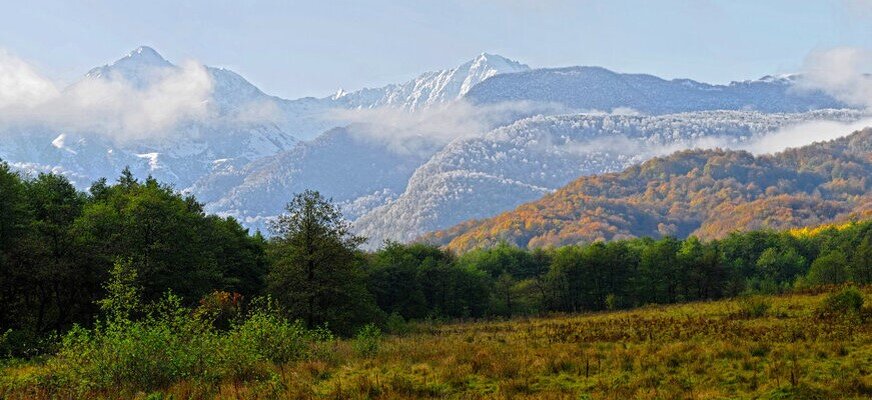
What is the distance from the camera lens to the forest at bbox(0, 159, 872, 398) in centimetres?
1997

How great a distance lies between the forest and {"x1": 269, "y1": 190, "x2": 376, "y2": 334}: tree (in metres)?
0.12

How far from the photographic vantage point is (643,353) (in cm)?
2186

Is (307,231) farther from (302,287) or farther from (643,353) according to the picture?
(643,353)

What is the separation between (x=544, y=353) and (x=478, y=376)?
14.7ft

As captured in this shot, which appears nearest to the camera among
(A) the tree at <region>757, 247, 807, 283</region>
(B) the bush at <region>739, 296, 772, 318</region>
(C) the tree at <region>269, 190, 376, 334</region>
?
(B) the bush at <region>739, 296, 772, 318</region>

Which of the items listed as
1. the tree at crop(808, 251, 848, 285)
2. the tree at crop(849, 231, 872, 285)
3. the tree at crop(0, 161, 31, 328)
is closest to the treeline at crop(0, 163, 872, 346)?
the tree at crop(0, 161, 31, 328)

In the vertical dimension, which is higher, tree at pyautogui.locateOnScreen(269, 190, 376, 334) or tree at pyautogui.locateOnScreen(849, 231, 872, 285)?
tree at pyautogui.locateOnScreen(269, 190, 376, 334)

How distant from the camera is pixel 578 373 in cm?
1997

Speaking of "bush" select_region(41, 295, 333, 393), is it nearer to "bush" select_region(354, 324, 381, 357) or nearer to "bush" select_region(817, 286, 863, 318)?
"bush" select_region(354, 324, 381, 357)

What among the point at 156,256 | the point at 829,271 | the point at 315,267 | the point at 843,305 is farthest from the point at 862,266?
the point at 156,256

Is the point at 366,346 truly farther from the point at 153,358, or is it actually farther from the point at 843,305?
the point at 843,305

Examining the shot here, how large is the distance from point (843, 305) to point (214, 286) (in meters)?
46.3

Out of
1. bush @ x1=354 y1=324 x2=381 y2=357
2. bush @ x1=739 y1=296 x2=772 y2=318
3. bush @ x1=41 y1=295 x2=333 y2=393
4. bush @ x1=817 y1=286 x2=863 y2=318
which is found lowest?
bush @ x1=739 y1=296 x2=772 y2=318

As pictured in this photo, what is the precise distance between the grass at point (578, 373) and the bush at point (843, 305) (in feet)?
16.2
